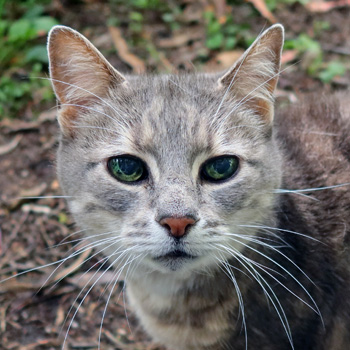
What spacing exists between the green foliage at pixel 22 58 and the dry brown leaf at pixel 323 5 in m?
2.47

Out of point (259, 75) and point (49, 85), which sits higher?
point (49, 85)

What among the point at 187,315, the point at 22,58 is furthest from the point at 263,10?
the point at 187,315

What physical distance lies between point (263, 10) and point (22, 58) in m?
2.32

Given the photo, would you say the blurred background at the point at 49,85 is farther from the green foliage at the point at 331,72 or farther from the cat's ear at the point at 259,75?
the cat's ear at the point at 259,75

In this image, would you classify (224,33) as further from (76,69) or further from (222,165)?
(222,165)

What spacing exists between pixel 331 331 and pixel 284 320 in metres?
0.31

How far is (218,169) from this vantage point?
102 inches

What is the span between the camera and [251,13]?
545 centimetres

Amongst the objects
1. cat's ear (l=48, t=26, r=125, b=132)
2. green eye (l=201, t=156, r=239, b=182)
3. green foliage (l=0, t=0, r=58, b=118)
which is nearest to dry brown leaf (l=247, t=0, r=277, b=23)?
green foliage (l=0, t=0, r=58, b=118)

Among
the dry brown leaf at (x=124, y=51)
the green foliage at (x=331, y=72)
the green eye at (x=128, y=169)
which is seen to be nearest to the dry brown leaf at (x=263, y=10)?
the green foliage at (x=331, y=72)

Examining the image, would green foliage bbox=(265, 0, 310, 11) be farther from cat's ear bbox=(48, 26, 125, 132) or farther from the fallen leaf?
cat's ear bbox=(48, 26, 125, 132)

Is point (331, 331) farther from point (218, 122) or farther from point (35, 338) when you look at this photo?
point (35, 338)

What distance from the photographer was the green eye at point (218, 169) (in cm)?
259

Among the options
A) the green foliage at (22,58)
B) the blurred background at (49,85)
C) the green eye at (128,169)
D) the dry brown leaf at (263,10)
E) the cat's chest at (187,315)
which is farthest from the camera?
the dry brown leaf at (263,10)
